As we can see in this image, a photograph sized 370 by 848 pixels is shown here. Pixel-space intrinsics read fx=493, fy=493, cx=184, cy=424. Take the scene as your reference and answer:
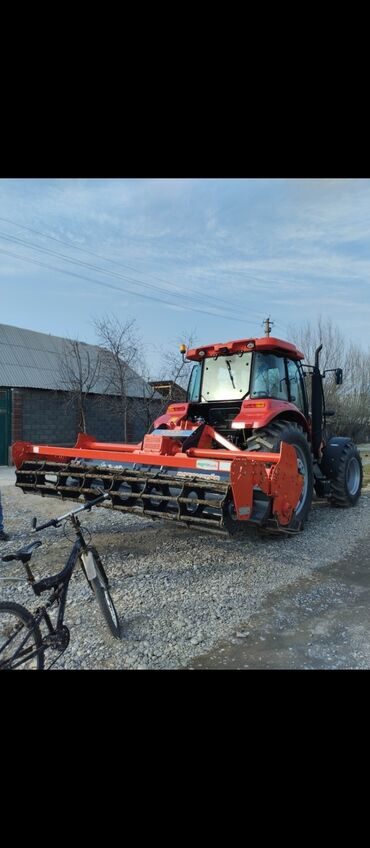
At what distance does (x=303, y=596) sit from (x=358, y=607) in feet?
1.43

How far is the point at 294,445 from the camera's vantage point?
5375 mm

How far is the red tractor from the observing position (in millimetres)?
4250

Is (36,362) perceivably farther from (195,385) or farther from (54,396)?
(195,385)

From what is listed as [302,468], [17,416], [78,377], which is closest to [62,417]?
[78,377]

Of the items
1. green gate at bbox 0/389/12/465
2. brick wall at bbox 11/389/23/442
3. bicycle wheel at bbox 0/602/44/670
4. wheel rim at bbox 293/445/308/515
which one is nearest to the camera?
bicycle wheel at bbox 0/602/44/670

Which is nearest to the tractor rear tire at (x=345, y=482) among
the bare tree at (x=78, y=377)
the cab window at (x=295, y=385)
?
the cab window at (x=295, y=385)

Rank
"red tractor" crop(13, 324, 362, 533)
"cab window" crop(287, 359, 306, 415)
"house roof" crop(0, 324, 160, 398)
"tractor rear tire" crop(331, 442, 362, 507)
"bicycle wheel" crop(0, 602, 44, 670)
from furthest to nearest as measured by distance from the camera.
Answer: "house roof" crop(0, 324, 160, 398) < "tractor rear tire" crop(331, 442, 362, 507) < "cab window" crop(287, 359, 306, 415) < "red tractor" crop(13, 324, 362, 533) < "bicycle wheel" crop(0, 602, 44, 670)

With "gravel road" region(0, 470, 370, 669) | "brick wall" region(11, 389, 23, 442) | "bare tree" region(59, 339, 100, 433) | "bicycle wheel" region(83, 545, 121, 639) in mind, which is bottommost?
"gravel road" region(0, 470, 370, 669)

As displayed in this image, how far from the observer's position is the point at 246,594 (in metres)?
4.07

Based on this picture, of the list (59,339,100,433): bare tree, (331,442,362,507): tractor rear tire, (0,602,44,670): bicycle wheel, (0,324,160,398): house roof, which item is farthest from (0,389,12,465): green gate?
(0,602,44,670): bicycle wheel

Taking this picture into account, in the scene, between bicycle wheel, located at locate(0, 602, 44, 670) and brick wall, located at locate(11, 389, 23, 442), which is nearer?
bicycle wheel, located at locate(0, 602, 44, 670)

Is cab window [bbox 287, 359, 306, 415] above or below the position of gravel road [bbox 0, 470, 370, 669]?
above

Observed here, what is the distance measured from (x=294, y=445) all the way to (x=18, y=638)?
3.61 meters

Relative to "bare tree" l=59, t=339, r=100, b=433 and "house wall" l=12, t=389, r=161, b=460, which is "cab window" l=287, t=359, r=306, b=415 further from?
"house wall" l=12, t=389, r=161, b=460
